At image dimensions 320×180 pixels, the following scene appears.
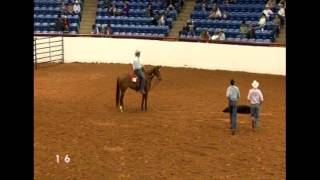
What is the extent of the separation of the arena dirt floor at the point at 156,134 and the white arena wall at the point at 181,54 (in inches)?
72.8

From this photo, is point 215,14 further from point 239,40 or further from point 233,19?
point 239,40

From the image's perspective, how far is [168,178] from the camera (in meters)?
9.29

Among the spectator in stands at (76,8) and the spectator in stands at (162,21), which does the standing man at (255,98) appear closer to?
the spectator in stands at (162,21)

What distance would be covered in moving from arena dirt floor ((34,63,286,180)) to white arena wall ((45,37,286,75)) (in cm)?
185

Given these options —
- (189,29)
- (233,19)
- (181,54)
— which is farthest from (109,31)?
(233,19)

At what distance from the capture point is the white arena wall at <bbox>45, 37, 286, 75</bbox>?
76.0ft

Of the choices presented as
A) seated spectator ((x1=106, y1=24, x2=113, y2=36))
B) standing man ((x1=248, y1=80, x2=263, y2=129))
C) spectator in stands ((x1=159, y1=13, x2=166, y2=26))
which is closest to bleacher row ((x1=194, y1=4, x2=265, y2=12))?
spectator in stands ((x1=159, y1=13, x2=166, y2=26))

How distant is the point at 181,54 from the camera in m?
25.4

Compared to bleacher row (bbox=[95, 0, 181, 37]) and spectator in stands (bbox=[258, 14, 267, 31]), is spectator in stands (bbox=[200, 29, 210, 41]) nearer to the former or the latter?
bleacher row (bbox=[95, 0, 181, 37])

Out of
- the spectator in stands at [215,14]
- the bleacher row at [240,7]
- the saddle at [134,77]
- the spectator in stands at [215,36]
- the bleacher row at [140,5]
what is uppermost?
the bleacher row at [140,5]

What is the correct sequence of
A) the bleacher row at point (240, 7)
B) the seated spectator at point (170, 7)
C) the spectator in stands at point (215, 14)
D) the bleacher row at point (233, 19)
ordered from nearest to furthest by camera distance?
1. the bleacher row at point (233, 19)
2. the bleacher row at point (240, 7)
3. the spectator in stands at point (215, 14)
4. the seated spectator at point (170, 7)

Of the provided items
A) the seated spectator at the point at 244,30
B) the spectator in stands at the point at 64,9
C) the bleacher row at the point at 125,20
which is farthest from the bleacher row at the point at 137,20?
the seated spectator at the point at 244,30

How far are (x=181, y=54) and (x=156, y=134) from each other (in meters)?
13.1

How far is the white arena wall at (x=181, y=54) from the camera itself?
912 inches
